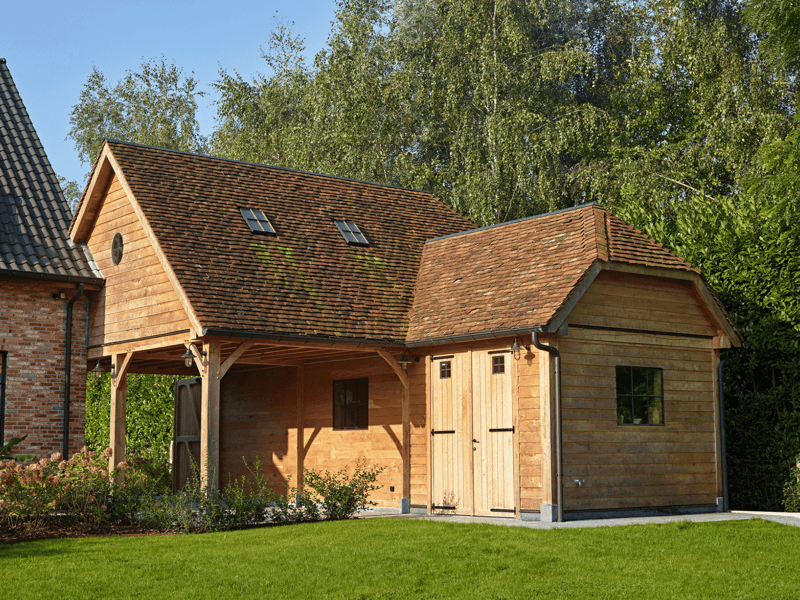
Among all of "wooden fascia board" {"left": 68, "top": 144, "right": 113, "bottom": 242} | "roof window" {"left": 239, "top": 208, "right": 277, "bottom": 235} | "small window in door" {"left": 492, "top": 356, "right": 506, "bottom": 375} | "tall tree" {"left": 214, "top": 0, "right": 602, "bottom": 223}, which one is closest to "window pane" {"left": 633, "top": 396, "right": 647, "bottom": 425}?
"small window in door" {"left": 492, "top": 356, "right": 506, "bottom": 375}

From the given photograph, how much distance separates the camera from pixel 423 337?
15.2 m

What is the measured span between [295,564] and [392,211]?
11.2 m

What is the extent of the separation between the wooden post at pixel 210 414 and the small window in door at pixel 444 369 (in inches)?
Result: 143

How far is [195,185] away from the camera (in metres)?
17.1

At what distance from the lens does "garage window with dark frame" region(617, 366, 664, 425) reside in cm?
1442

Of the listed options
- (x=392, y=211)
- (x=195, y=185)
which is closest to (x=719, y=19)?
(x=392, y=211)

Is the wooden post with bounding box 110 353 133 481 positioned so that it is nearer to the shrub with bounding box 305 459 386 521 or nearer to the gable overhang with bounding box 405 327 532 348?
the shrub with bounding box 305 459 386 521

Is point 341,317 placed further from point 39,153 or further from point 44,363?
point 39,153

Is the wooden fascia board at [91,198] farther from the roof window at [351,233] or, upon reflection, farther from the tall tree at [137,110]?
the tall tree at [137,110]

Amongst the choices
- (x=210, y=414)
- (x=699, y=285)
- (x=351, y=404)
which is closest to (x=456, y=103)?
(x=351, y=404)

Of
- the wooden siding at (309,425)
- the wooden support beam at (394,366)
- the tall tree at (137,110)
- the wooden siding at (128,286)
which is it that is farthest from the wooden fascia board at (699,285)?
the tall tree at (137,110)

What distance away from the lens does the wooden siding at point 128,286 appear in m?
15.1

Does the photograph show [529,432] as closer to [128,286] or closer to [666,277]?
[666,277]

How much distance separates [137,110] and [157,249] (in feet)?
94.3
